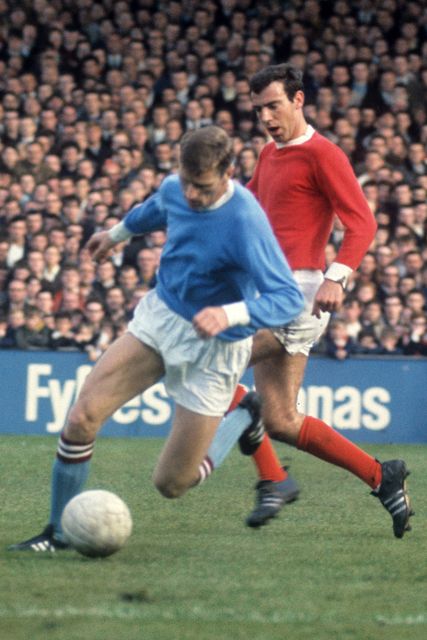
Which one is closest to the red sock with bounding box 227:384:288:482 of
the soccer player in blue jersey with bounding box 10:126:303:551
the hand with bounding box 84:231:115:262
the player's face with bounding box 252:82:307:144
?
the soccer player in blue jersey with bounding box 10:126:303:551

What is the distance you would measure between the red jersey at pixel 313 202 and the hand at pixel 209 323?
154 cm

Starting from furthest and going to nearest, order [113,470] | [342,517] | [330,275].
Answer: [113,470], [342,517], [330,275]

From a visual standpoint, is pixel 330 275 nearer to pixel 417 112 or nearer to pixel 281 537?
pixel 281 537

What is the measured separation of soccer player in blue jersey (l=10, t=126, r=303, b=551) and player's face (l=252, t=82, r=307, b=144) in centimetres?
98

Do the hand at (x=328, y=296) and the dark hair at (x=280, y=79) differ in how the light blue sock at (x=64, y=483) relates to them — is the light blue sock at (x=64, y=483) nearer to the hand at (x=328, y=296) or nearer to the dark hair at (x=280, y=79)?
the hand at (x=328, y=296)

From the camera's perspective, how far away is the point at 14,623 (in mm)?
4758

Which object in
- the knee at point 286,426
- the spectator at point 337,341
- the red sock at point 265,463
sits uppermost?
the knee at point 286,426

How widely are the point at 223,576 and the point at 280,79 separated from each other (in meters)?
2.50

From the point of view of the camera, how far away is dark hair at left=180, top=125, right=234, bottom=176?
18.3 feet

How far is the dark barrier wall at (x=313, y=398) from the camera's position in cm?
1330

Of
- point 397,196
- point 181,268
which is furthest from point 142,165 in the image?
point 181,268

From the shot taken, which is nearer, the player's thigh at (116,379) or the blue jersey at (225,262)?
the blue jersey at (225,262)

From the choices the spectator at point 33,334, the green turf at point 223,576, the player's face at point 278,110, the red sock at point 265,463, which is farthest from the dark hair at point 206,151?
the spectator at point 33,334

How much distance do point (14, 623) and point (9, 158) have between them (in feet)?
34.8
